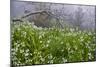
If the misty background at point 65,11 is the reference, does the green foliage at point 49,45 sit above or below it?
below

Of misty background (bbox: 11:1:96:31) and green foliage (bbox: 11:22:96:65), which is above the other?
misty background (bbox: 11:1:96:31)

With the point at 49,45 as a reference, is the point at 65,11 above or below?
above

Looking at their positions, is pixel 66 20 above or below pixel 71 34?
above

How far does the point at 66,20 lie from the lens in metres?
3.01

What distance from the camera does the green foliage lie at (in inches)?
109

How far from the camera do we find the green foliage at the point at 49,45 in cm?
276

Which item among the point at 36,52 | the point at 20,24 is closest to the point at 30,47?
the point at 36,52

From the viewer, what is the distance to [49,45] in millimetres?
2912

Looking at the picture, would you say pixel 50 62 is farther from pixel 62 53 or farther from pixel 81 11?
pixel 81 11
